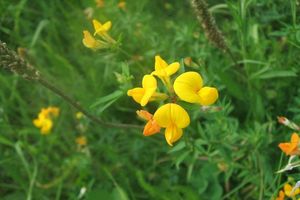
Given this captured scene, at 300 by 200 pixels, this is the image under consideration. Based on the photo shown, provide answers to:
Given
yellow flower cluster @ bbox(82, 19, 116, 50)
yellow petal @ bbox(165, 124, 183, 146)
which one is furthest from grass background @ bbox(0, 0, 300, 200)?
yellow petal @ bbox(165, 124, 183, 146)

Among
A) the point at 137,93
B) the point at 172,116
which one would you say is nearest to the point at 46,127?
the point at 137,93

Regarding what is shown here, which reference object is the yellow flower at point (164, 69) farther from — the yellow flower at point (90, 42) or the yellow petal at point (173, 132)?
the yellow flower at point (90, 42)

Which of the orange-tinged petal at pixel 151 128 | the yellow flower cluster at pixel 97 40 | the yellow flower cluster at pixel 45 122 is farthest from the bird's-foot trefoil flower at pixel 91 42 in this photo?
the yellow flower cluster at pixel 45 122

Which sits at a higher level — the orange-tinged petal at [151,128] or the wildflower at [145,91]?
the wildflower at [145,91]

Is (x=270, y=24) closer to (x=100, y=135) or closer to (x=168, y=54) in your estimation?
(x=168, y=54)

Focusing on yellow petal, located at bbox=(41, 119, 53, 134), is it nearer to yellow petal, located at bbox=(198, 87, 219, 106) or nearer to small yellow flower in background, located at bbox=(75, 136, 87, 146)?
small yellow flower in background, located at bbox=(75, 136, 87, 146)

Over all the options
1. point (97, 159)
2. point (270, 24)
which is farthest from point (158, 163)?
point (270, 24)
